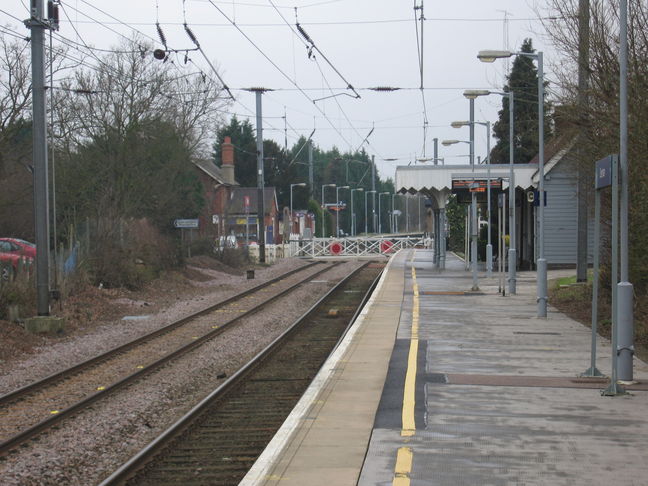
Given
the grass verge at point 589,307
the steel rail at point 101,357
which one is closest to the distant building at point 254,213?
the grass verge at point 589,307

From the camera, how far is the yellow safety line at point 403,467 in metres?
6.61

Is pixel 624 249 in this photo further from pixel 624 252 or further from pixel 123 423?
pixel 123 423

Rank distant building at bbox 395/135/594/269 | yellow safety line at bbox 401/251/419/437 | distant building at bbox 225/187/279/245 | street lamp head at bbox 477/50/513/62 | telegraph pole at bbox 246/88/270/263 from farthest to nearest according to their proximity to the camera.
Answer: distant building at bbox 225/187/279/245
telegraph pole at bbox 246/88/270/263
distant building at bbox 395/135/594/269
street lamp head at bbox 477/50/513/62
yellow safety line at bbox 401/251/419/437

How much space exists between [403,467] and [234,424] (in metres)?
3.56

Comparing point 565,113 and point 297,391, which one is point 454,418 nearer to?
point 297,391

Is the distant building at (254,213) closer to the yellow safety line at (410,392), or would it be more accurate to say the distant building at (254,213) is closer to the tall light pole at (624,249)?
the yellow safety line at (410,392)

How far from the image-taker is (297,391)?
1223cm

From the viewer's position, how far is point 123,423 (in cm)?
1012

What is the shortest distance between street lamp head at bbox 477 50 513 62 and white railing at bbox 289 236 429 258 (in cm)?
4071

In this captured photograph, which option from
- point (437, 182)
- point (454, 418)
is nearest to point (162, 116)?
point (437, 182)

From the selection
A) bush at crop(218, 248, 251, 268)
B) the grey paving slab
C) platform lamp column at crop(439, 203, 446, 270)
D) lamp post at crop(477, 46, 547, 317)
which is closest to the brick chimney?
bush at crop(218, 248, 251, 268)

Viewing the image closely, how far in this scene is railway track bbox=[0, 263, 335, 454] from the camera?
10.1 meters

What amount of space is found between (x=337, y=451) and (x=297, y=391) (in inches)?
182

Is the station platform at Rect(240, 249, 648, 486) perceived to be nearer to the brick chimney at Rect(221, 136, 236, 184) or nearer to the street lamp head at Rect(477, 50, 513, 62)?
the street lamp head at Rect(477, 50, 513, 62)
